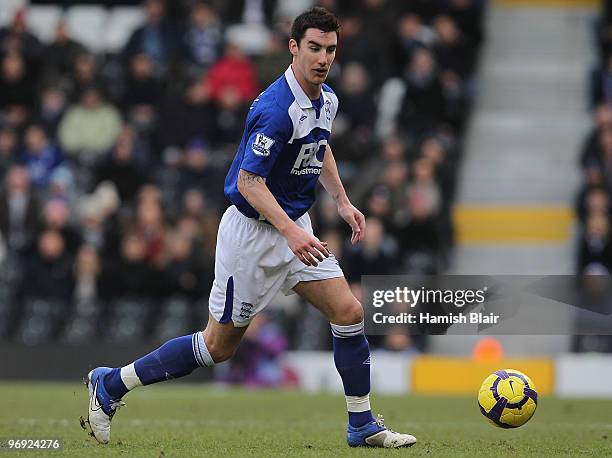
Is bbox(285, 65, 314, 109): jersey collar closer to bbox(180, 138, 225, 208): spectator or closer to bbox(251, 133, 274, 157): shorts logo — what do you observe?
bbox(251, 133, 274, 157): shorts logo

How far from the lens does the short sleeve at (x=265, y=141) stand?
768 centimetres

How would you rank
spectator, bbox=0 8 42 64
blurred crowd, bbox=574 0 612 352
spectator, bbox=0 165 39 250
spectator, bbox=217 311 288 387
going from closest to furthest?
spectator, bbox=217 311 288 387 < blurred crowd, bbox=574 0 612 352 < spectator, bbox=0 165 39 250 < spectator, bbox=0 8 42 64

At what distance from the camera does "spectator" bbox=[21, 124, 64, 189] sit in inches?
712

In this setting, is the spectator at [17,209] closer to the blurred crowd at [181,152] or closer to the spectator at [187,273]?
the blurred crowd at [181,152]

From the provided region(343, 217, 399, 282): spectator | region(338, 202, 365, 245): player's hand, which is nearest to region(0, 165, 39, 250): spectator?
region(343, 217, 399, 282): spectator

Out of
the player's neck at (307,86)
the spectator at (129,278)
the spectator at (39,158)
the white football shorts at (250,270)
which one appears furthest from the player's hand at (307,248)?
the spectator at (39,158)

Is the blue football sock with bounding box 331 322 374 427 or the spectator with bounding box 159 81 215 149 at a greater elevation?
the spectator with bounding box 159 81 215 149

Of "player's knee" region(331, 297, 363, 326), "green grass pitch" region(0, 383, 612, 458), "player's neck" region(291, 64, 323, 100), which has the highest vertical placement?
"player's neck" region(291, 64, 323, 100)

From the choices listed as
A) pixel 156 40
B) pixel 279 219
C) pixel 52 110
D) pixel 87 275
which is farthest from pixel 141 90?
pixel 279 219

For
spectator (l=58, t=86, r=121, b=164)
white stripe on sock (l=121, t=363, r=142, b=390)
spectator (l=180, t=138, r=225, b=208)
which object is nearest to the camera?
white stripe on sock (l=121, t=363, r=142, b=390)

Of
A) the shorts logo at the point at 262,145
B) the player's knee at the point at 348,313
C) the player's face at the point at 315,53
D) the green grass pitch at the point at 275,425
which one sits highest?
the player's face at the point at 315,53

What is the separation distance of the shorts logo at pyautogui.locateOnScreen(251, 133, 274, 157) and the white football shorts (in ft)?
1.77

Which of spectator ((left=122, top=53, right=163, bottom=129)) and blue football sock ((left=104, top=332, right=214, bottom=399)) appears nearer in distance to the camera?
blue football sock ((left=104, top=332, right=214, bottom=399))

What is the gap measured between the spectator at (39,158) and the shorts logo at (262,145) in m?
10.7
